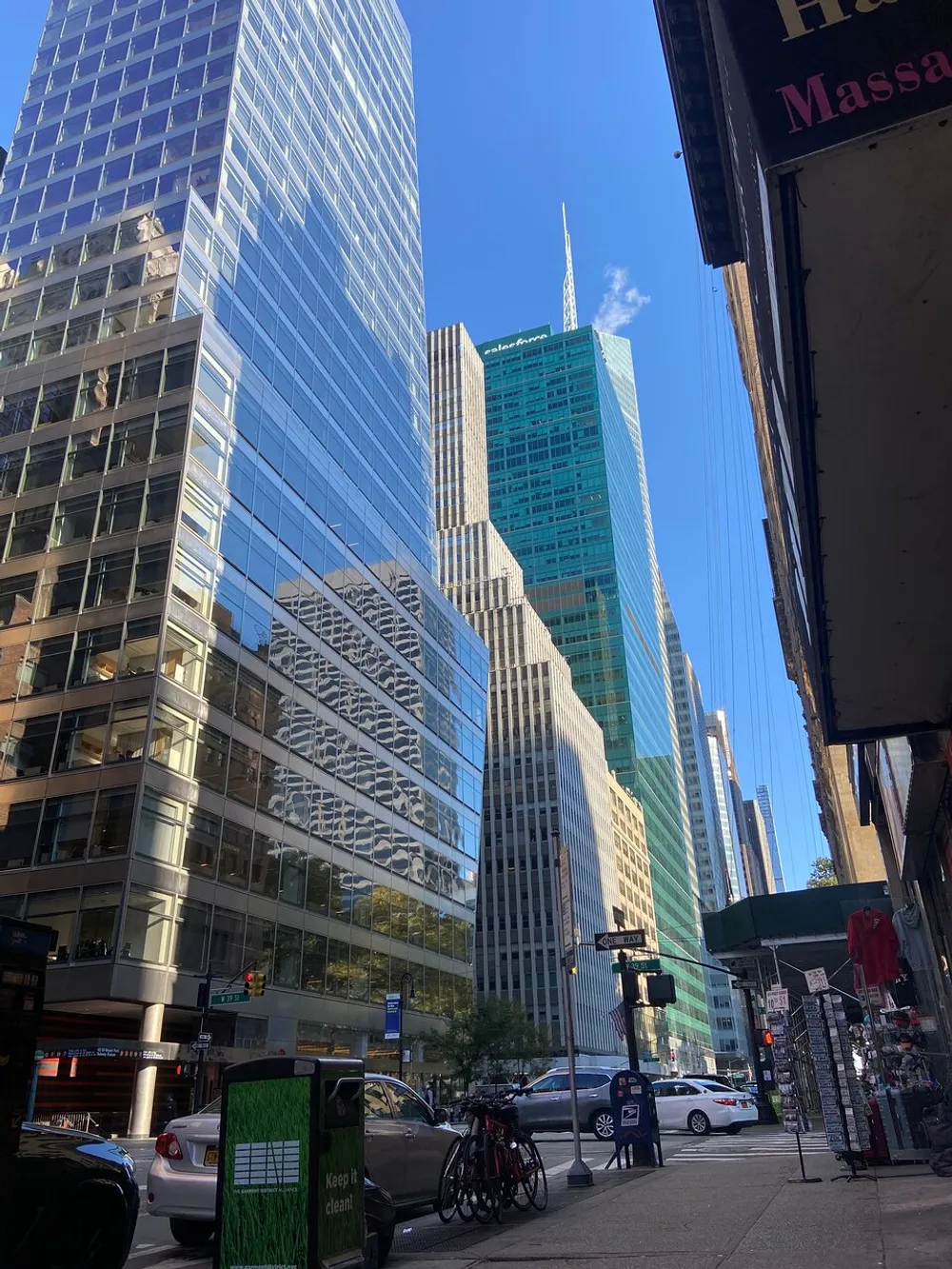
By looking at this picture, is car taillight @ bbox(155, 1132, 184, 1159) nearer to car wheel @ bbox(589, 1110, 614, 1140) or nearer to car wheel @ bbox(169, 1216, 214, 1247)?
car wheel @ bbox(169, 1216, 214, 1247)

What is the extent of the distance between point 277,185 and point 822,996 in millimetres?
56594

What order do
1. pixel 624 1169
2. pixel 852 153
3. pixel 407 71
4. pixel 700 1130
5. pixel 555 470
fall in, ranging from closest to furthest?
pixel 852 153 < pixel 624 1169 < pixel 700 1130 < pixel 407 71 < pixel 555 470

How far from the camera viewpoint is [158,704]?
3594 cm

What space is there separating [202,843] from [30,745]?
8287 mm

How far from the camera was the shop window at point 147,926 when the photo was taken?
32.9 m

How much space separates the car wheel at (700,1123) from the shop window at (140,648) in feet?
82.2

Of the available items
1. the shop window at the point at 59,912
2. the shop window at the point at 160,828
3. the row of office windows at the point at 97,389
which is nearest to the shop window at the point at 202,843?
the shop window at the point at 160,828

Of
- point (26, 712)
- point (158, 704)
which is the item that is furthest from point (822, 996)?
point (26, 712)

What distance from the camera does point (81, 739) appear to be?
1442 inches

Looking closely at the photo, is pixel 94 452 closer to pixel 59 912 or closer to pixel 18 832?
pixel 18 832

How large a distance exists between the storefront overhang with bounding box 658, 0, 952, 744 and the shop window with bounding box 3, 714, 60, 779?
36224 mm

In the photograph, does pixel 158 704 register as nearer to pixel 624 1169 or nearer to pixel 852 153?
pixel 624 1169

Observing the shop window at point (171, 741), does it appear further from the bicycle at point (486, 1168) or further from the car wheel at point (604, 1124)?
the bicycle at point (486, 1168)

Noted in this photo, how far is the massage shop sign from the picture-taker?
169 inches
